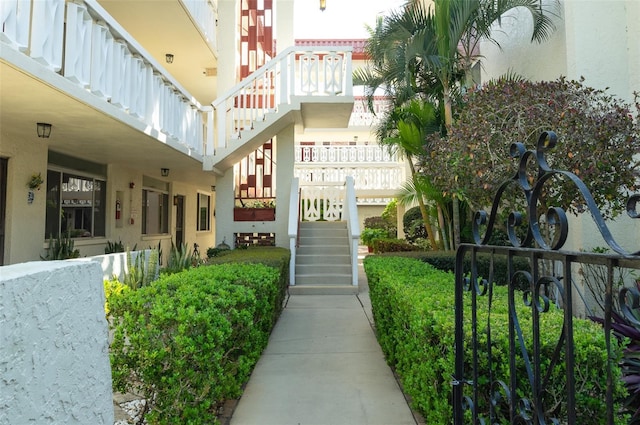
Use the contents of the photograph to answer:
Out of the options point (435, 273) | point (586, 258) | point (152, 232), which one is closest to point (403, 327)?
point (435, 273)

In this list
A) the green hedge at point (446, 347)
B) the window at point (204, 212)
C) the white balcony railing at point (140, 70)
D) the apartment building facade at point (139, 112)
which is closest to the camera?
the green hedge at point (446, 347)

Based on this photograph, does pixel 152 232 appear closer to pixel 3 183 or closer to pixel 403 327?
pixel 3 183

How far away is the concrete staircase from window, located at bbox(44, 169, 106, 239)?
15.1 feet

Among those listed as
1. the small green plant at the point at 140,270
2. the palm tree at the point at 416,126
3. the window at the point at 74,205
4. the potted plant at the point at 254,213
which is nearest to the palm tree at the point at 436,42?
the palm tree at the point at 416,126

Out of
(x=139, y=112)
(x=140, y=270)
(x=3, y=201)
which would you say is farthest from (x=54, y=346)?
(x=3, y=201)

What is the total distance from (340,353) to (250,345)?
50.6 inches

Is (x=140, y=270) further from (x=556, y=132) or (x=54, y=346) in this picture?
(x=556, y=132)

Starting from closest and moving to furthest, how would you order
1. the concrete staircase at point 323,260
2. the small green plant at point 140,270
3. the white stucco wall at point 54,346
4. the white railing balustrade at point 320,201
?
1. the white stucco wall at point 54,346
2. the small green plant at point 140,270
3. the concrete staircase at point 323,260
4. the white railing balustrade at point 320,201

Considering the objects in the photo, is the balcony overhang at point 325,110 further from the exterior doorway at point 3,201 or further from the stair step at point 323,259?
the exterior doorway at point 3,201

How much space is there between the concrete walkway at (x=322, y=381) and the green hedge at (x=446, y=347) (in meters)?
0.29

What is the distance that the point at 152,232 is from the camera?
38.5 ft

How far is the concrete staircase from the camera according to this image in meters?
8.62

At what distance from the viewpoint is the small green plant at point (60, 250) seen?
691cm

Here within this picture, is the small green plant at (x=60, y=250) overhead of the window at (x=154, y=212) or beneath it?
beneath
